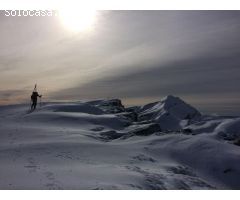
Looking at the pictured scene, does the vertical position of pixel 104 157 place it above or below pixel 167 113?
above

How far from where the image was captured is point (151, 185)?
21.2m

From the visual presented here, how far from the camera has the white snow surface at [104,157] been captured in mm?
20141

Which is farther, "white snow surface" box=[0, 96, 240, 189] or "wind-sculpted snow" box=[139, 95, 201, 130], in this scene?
"wind-sculpted snow" box=[139, 95, 201, 130]

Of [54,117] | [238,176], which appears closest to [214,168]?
[238,176]

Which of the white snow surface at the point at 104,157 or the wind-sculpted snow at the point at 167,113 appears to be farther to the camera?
the wind-sculpted snow at the point at 167,113

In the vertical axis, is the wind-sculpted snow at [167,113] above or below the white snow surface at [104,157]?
below

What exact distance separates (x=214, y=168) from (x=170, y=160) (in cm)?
366

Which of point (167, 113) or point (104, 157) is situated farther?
point (167, 113)

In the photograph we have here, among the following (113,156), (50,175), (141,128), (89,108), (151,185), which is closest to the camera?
(50,175)

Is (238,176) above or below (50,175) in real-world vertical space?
Result: below

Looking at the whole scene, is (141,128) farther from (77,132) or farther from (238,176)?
(238,176)

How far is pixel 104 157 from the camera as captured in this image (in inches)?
1099

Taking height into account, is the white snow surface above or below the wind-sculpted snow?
above

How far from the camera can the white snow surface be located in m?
20.1
